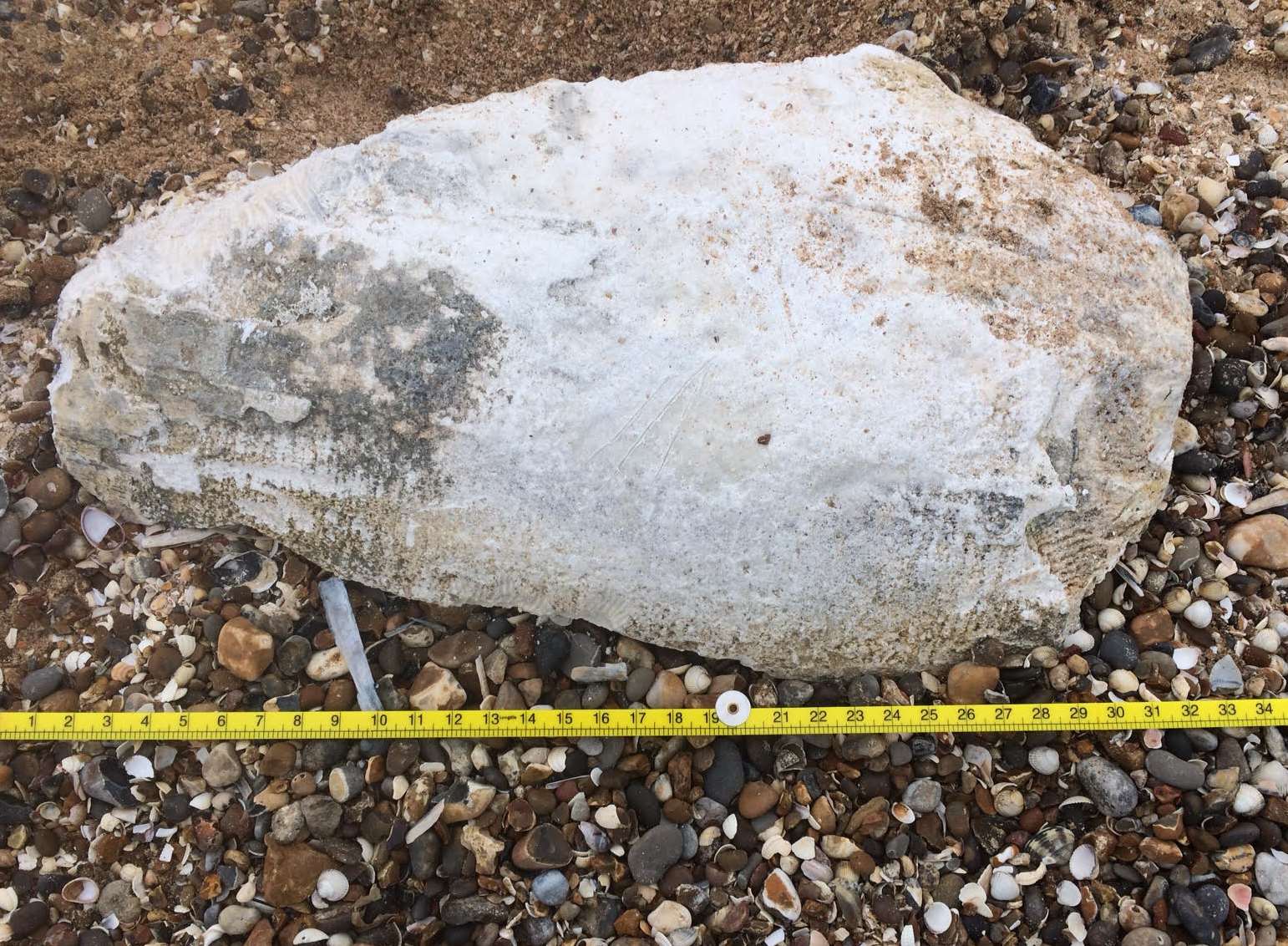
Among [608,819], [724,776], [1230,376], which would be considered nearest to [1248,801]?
[1230,376]

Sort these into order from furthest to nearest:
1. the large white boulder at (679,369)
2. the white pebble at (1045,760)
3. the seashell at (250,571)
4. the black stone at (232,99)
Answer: the black stone at (232,99) → the seashell at (250,571) → the white pebble at (1045,760) → the large white boulder at (679,369)

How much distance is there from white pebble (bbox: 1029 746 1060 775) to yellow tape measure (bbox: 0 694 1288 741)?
0.25ft

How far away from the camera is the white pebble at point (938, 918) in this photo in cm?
211

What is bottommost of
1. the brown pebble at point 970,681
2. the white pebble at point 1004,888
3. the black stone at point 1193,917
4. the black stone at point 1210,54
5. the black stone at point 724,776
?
the white pebble at point 1004,888

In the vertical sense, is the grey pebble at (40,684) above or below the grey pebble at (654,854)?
Result: above

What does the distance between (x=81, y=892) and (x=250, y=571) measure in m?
0.87

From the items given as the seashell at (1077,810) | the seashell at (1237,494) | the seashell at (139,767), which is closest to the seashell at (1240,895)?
the seashell at (1077,810)

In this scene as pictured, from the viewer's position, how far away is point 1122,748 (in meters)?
2.19

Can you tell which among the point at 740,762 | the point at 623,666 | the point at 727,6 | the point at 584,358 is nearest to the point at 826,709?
the point at 740,762

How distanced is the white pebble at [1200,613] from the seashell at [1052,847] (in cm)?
64

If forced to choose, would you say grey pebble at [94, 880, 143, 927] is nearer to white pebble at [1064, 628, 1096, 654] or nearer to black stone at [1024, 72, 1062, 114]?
white pebble at [1064, 628, 1096, 654]

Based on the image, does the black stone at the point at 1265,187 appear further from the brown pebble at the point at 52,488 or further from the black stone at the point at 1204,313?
the brown pebble at the point at 52,488

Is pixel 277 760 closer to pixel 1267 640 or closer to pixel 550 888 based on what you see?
pixel 550 888

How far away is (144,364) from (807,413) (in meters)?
1.60
